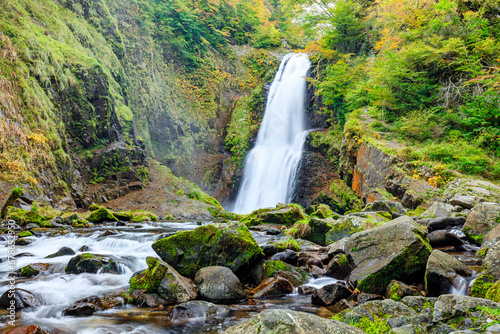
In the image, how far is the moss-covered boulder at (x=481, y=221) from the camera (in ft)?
17.0

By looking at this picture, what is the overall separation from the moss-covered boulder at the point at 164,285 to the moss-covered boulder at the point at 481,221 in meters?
5.32

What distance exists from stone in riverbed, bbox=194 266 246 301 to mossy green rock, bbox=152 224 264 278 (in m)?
0.42

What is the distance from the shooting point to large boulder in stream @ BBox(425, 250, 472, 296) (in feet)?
11.2

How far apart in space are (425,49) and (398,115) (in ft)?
10.0

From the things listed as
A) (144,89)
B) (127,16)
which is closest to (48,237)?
(144,89)

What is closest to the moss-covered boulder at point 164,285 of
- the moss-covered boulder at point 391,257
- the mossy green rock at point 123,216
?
the moss-covered boulder at point 391,257

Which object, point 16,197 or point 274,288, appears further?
point 16,197

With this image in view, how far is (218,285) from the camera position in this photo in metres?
4.23

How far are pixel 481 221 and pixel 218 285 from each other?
5.16 m

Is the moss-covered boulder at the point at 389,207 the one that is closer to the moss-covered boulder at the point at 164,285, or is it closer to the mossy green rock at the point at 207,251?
the mossy green rock at the point at 207,251

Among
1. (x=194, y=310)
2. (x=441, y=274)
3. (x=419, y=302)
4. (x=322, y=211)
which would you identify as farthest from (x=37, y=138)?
(x=441, y=274)

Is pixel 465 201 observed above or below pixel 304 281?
above

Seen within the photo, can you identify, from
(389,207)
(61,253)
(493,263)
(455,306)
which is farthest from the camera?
(389,207)

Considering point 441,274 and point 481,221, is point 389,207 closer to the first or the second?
point 481,221
